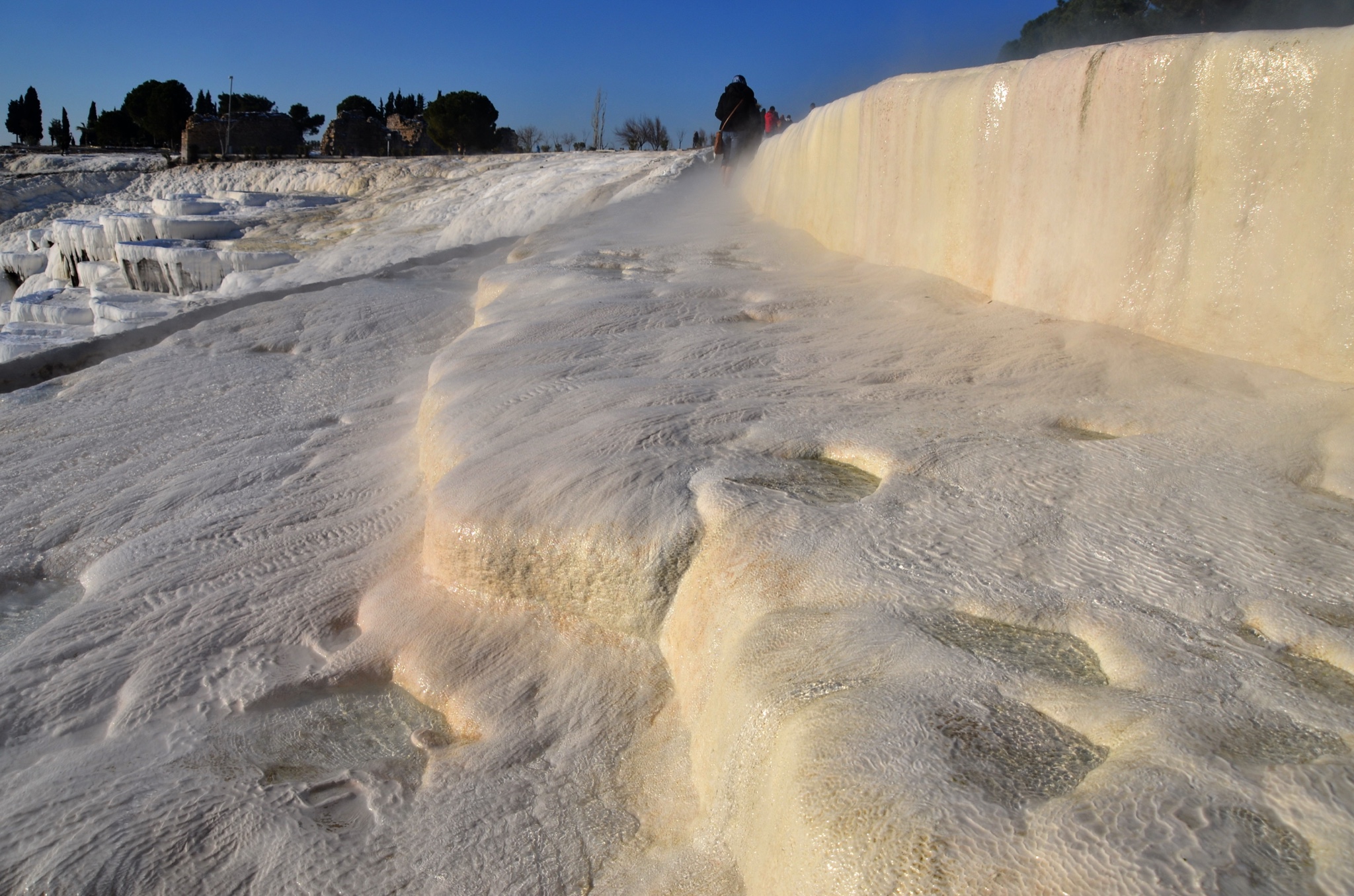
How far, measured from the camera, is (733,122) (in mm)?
7074

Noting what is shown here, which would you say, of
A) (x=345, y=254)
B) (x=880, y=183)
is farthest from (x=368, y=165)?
(x=880, y=183)

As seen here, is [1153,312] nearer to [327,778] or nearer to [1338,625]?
[1338,625]

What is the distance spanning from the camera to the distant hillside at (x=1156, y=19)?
A: 4.58m

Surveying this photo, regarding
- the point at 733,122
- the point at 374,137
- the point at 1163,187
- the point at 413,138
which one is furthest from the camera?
the point at 413,138

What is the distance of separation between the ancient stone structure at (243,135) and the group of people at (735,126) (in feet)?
42.8

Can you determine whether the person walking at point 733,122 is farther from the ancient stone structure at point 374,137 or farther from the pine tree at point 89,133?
the pine tree at point 89,133

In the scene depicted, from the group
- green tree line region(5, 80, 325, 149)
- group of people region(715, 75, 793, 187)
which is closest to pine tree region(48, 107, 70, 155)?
green tree line region(5, 80, 325, 149)

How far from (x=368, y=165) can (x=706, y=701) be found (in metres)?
Result: 12.6

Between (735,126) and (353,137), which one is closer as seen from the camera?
(735,126)

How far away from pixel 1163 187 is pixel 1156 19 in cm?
467

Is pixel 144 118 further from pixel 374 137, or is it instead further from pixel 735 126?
pixel 735 126

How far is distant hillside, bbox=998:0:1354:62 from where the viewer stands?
4.58m

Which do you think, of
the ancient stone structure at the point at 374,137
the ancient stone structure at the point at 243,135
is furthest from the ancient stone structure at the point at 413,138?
the ancient stone structure at the point at 243,135

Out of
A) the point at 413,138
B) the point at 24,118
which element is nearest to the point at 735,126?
the point at 413,138
